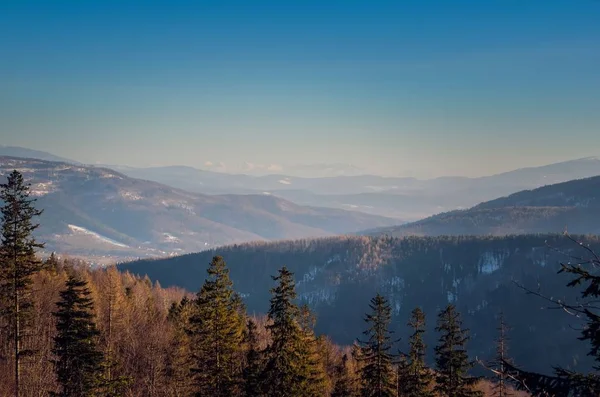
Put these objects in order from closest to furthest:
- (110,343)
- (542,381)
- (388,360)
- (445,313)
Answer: (542,381)
(388,360)
(445,313)
(110,343)

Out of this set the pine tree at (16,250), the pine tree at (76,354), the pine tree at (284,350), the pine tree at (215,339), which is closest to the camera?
the pine tree at (76,354)

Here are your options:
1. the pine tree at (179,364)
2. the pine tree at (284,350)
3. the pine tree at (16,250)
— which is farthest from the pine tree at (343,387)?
the pine tree at (16,250)

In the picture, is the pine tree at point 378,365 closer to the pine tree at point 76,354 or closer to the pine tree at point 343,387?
the pine tree at point 343,387

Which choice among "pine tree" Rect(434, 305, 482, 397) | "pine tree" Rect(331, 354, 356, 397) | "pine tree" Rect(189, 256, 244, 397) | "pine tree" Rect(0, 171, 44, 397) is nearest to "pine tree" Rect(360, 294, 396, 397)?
"pine tree" Rect(434, 305, 482, 397)

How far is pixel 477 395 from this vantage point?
38.0 meters

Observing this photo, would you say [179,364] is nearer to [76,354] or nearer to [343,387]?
[76,354]

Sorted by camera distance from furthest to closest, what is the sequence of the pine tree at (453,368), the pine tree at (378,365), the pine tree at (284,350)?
the pine tree at (453,368)
the pine tree at (378,365)
the pine tree at (284,350)

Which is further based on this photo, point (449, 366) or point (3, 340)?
point (3, 340)

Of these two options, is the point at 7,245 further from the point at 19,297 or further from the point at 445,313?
the point at 445,313

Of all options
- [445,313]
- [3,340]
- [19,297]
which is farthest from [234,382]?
[3,340]

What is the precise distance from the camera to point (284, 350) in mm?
31172

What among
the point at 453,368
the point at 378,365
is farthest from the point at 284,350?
the point at 453,368

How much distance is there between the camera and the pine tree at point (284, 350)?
1224 inches

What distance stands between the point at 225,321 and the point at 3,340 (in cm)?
2772
